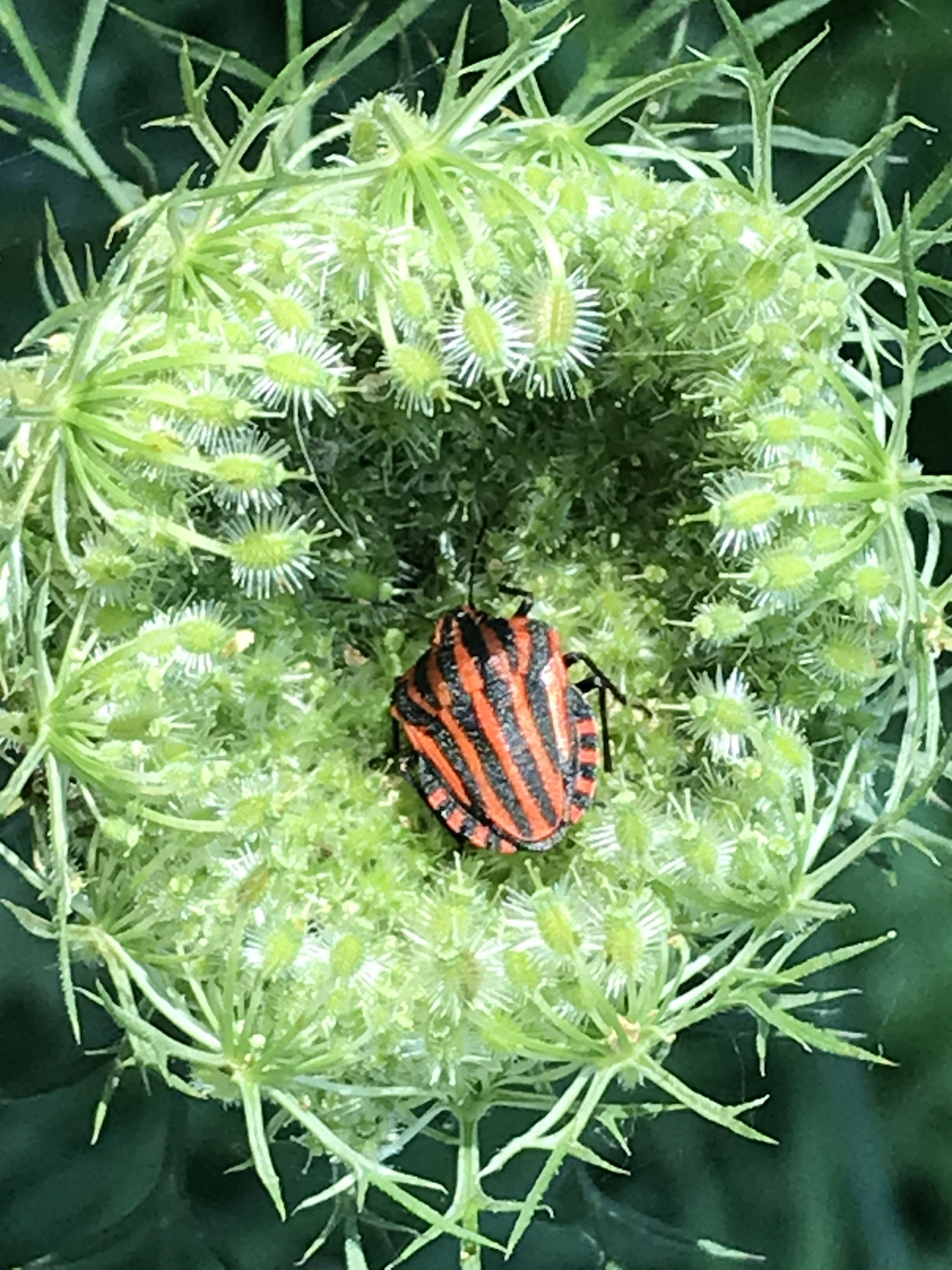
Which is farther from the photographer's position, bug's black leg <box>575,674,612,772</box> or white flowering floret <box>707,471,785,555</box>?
bug's black leg <box>575,674,612,772</box>

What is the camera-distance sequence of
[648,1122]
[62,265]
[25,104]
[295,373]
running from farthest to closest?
[648,1122] → [25,104] → [62,265] → [295,373]

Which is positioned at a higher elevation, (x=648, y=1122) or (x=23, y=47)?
(x=23, y=47)

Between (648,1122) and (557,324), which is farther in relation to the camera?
(648,1122)

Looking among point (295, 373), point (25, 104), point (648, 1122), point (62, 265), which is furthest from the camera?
point (648, 1122)

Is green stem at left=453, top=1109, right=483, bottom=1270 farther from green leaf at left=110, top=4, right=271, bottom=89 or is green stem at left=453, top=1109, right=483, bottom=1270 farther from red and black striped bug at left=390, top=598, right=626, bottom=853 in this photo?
green leaf at left=110, top=4, right=271, bottom=89

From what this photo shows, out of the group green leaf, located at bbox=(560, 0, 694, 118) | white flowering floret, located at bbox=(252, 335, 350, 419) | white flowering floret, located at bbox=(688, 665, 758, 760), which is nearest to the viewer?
white flowering floret, located at bbox=(252, 335, 350, 419)

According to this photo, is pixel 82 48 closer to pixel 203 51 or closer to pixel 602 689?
pixel 203 51

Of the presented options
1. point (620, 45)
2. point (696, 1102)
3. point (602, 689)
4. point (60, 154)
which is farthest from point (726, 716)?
point (60, 154)

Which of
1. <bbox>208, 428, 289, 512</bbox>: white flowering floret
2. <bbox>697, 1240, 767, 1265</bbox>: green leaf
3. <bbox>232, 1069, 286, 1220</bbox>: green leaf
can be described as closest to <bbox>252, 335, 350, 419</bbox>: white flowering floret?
<bbox>208, 428, 289, 512</bbox>: white flowering floret
